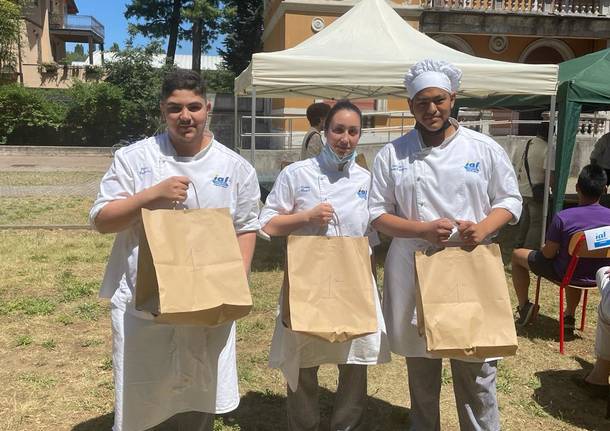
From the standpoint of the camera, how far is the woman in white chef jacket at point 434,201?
2463mm

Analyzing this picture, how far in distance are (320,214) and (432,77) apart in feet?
2.50

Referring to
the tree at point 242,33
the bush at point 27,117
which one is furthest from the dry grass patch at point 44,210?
the tree at point 242,33

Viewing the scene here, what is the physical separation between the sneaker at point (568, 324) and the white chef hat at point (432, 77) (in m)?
3.07

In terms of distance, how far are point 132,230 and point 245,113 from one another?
25.7 m

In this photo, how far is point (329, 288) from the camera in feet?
7.82

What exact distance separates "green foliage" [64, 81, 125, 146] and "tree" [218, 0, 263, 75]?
414 inches

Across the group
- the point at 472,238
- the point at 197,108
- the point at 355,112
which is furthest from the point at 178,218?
the point at 472,238

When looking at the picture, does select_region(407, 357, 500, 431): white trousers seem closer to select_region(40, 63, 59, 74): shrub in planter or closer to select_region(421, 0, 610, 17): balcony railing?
select_region(421, 0, 610, 17): balcony railing

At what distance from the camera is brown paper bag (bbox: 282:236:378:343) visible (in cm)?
231

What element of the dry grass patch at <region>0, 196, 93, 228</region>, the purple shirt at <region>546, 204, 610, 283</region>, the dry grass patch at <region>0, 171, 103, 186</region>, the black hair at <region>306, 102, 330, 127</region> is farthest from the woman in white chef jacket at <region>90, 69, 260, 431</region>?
the dry grass patch at <region>0, 171, 103, 186</region>

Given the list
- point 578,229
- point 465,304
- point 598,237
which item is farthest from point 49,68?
point 465,304

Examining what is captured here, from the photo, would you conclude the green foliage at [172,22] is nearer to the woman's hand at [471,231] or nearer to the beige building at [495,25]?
the beige building at [495,25]

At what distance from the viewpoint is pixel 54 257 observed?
22.6 ft

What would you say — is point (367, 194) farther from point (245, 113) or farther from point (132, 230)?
point (245, 113)
